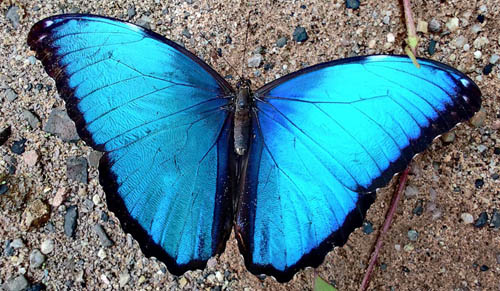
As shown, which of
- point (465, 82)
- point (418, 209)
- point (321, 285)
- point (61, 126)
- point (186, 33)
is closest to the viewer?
point (465, 82)

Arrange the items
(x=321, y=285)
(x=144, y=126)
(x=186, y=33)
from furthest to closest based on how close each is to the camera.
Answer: (x=186, y=33)
(x=321, y=285)
(x=144, y=126)

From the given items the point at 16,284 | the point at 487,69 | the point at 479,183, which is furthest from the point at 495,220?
the point at 16,284

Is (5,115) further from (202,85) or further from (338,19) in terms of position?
(338,19)

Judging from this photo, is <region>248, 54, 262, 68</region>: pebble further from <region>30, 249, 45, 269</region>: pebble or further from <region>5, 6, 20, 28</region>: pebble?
<region>30, 249, 45, 269</region>: pebble

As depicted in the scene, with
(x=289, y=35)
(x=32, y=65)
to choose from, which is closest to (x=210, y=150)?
(x=289, y=35)

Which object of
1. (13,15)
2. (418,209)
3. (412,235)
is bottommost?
(412,235)

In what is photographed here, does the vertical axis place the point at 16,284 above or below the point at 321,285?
below

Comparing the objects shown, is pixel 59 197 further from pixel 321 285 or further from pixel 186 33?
pixel 321 285

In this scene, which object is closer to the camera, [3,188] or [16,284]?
[16,284]
